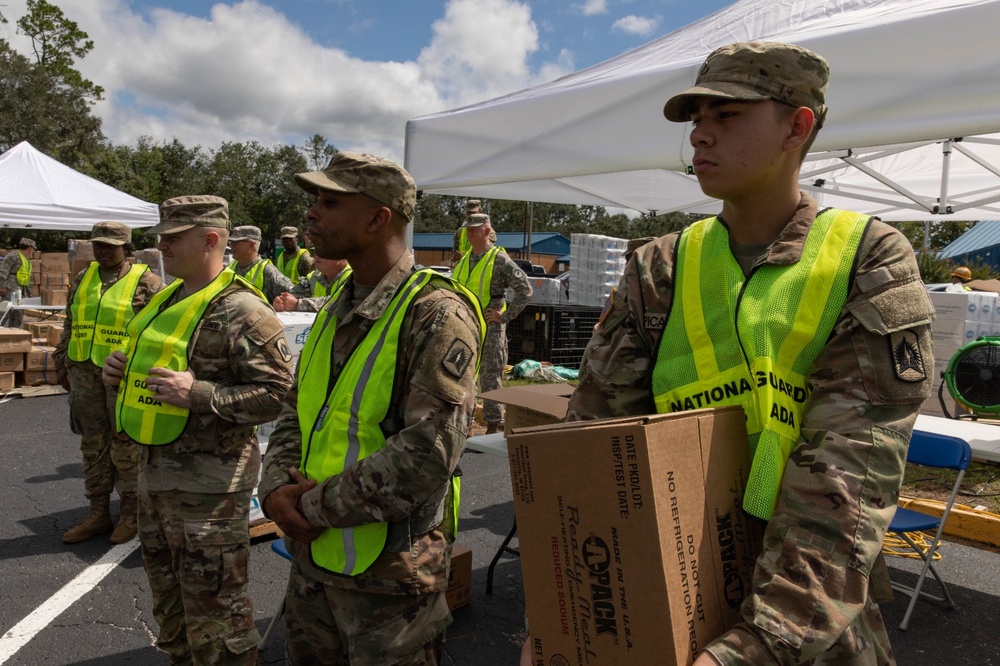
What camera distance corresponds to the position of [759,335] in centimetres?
129

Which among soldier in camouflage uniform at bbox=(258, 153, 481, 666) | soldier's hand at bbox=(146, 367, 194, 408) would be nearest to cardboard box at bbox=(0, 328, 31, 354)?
soldier's hand at bbox=(146, 367, 194, 408)

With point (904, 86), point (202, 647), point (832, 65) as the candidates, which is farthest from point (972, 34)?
point (202, 647)

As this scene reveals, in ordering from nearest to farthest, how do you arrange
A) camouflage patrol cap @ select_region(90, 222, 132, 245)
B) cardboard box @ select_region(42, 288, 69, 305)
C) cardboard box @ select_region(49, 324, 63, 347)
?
camouflage patrol cap @ select_region(90, 222, 132, 245), cardboard box @ select_region(49, 324, 63, 347), cardboard box @ select_region(42, 288, 69, 305)

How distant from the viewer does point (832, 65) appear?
127 inches

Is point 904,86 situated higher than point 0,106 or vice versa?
point 0,106

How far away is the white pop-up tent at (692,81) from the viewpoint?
2908mm

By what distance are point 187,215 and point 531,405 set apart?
6.41 ft

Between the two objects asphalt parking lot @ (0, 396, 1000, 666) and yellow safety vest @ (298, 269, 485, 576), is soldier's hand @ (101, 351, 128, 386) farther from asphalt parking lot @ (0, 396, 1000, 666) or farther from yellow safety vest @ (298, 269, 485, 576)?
yellow safety vest @ (298, 269, 485, 576)

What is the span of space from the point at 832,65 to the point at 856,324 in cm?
250

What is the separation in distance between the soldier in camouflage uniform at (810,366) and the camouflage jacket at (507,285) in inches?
252

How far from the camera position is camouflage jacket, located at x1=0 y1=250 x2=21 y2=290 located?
1348 centimetres

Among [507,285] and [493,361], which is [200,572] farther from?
[507,285]

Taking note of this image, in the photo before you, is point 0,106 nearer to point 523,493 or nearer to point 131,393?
point 131,393

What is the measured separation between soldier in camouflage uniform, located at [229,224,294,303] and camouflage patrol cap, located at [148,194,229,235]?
4262 millimetres
